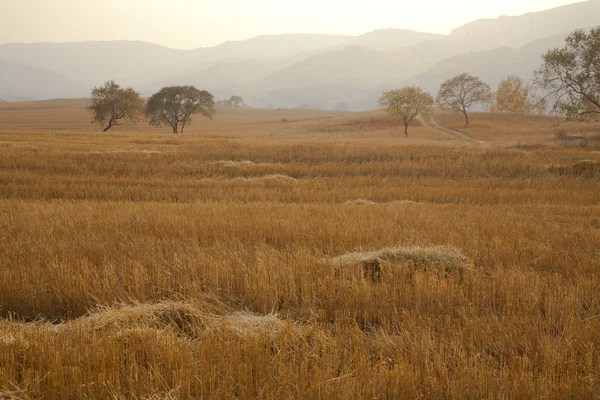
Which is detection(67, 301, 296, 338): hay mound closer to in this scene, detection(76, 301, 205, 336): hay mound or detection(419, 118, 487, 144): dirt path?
detection(76, 301, 205, 336): hay mound

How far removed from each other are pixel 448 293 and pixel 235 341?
9.72 feet

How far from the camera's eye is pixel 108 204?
1304 cm

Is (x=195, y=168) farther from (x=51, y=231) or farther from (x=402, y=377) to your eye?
(x=402, y=377)

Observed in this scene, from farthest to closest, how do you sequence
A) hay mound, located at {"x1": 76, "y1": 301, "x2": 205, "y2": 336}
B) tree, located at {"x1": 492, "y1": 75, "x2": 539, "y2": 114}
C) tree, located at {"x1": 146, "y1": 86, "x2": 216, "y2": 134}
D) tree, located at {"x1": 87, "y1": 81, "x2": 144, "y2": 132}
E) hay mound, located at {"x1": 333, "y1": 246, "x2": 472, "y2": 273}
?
tree, located at {"x1": 492, "y1": 75, "x2": 539, "y2": 114}
tree, located at {"x1": 146, "y1": 86, "x2": 216, "y2": 134}
tree, located at {"x1": 87, "y1": 81, "x2": 144, "y2": 132}
hay mound, located at {"x1": 333, "y1": 246, "x2": 472, "y2": 273}
hay mound, located at {"x1": 76, "y1": 301, "x2": 205, "y2": 336}

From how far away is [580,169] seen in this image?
2027 centimetres

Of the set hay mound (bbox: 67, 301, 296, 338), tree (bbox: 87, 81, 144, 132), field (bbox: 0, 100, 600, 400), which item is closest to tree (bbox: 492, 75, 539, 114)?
tree (bbox: 87, 81, 144, 132)

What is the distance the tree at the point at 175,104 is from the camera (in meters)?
66.4

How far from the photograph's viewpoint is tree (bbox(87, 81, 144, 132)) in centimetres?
6159

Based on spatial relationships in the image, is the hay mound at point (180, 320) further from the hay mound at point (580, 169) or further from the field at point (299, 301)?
the hay mound at point (580, 169)

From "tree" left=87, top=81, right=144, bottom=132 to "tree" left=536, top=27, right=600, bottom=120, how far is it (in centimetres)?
5198

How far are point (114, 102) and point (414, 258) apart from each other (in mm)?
63268

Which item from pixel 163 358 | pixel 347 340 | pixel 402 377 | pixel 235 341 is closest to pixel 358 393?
pixel 402 377

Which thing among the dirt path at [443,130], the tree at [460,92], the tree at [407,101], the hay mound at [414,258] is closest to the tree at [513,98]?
the tree at [460,92]

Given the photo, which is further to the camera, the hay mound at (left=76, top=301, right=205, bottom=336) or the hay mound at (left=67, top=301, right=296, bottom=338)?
the hay mound at (left=76, top=301, right=205, bottom=336)
